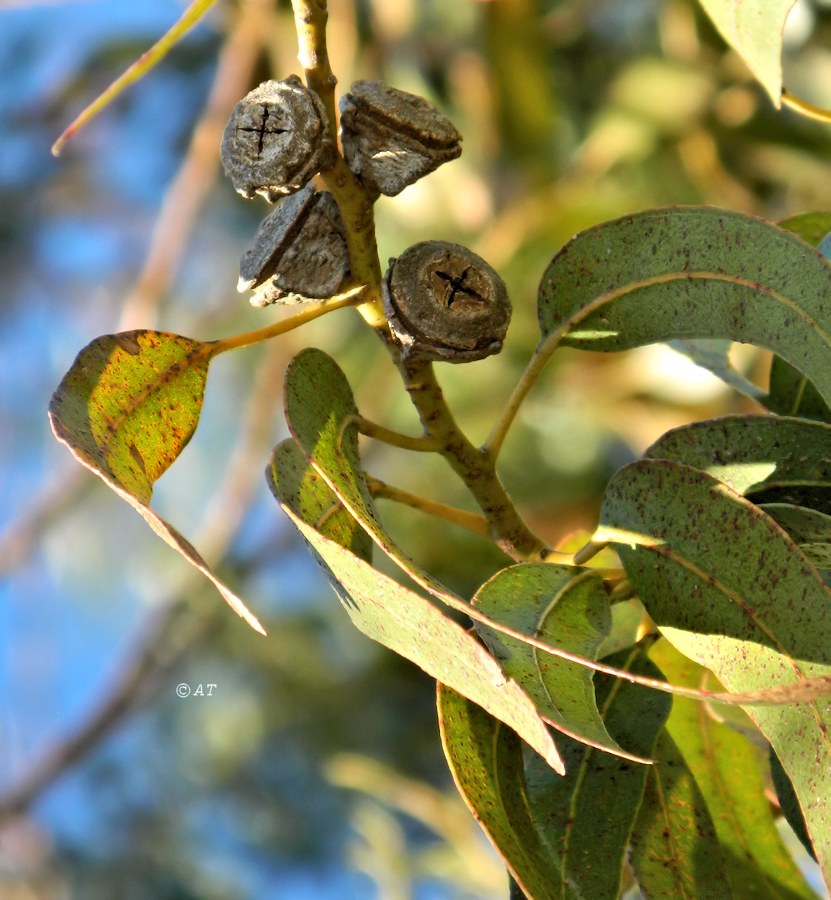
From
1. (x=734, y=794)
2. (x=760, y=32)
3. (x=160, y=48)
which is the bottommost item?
(x=734, y=794)

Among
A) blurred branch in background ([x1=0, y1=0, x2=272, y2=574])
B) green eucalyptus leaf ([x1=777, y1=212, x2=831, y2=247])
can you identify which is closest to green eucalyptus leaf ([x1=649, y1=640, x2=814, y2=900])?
green eucalyptus leaf ([x1=777, y1=212, x2=831, y2=247])

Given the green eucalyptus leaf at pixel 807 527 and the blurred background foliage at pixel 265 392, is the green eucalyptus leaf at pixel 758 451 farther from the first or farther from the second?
the blurred background foliage at pixel 265 392

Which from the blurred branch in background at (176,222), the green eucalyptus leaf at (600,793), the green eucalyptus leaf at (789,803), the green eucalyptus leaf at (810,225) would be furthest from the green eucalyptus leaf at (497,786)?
the blurred branch in background at (176,222)

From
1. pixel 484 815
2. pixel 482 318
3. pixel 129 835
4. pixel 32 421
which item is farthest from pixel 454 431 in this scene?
pixel 32 421

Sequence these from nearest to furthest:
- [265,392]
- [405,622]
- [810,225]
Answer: [405,622]
[810,225]
[265,392]

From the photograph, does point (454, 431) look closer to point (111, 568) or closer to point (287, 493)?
point (287, 493)

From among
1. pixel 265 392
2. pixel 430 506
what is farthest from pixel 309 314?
pixel 265 392

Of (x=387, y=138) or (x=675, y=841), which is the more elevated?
(x=387, y=138)

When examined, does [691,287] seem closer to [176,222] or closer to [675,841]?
[675,841]
